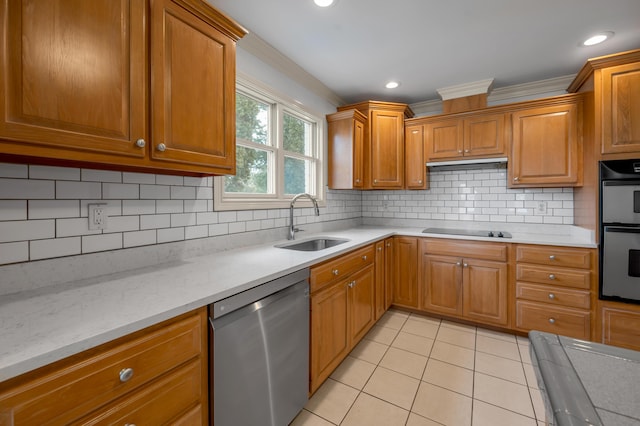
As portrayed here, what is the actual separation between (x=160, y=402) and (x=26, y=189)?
1045mm

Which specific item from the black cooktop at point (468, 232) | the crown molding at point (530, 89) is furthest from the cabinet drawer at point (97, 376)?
the crown molding at point (530, 89)

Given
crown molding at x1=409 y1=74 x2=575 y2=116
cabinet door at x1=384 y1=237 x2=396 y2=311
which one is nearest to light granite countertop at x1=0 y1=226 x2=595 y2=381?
cabinet door at x1=384 y1=237 x2=396 y2=311

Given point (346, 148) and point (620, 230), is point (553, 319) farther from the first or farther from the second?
point (346, 148)

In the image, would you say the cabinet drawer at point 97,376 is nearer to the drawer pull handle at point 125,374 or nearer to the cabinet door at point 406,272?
the drawer pull handle at point 125,374

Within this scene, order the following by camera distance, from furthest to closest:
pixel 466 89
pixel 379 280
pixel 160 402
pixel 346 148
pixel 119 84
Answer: pixel 346 148 → pixel 466 89 → pixel 379 280 → pixel 119 84 → pixel 160 402

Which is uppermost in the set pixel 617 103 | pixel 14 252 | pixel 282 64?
pixel 282 64

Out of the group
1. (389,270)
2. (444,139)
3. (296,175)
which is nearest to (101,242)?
(296,175)

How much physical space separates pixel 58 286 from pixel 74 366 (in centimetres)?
69

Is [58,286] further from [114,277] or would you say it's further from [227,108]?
[227,108]

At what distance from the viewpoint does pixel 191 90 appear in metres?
1.39

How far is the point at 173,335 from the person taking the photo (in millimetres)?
962

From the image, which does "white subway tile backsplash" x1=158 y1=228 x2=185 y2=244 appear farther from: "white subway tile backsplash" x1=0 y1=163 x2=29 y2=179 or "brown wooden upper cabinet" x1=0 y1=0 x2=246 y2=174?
"white subway tile backsplash" x1=0 y1=163 x2=29 y2=179

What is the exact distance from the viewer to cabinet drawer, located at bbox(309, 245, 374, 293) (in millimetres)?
1741

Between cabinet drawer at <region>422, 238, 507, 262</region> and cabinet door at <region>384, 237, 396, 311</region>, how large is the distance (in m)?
0.35
